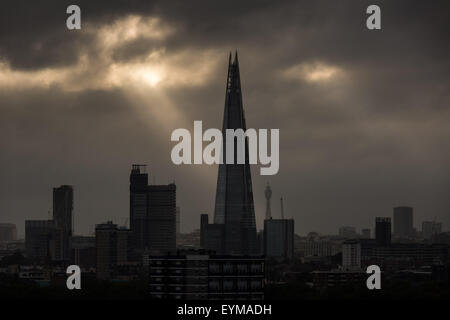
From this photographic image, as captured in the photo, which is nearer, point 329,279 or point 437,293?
→ point 437,293

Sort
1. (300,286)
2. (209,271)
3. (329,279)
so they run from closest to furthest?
(209,271) → (300,286) → (329,279)

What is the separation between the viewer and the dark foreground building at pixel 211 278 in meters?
82.4

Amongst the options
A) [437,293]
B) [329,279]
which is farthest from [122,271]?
[437,293]

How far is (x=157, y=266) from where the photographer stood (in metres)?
96.7

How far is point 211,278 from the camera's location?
85125 millimetres

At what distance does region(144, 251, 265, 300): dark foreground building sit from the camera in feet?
270
